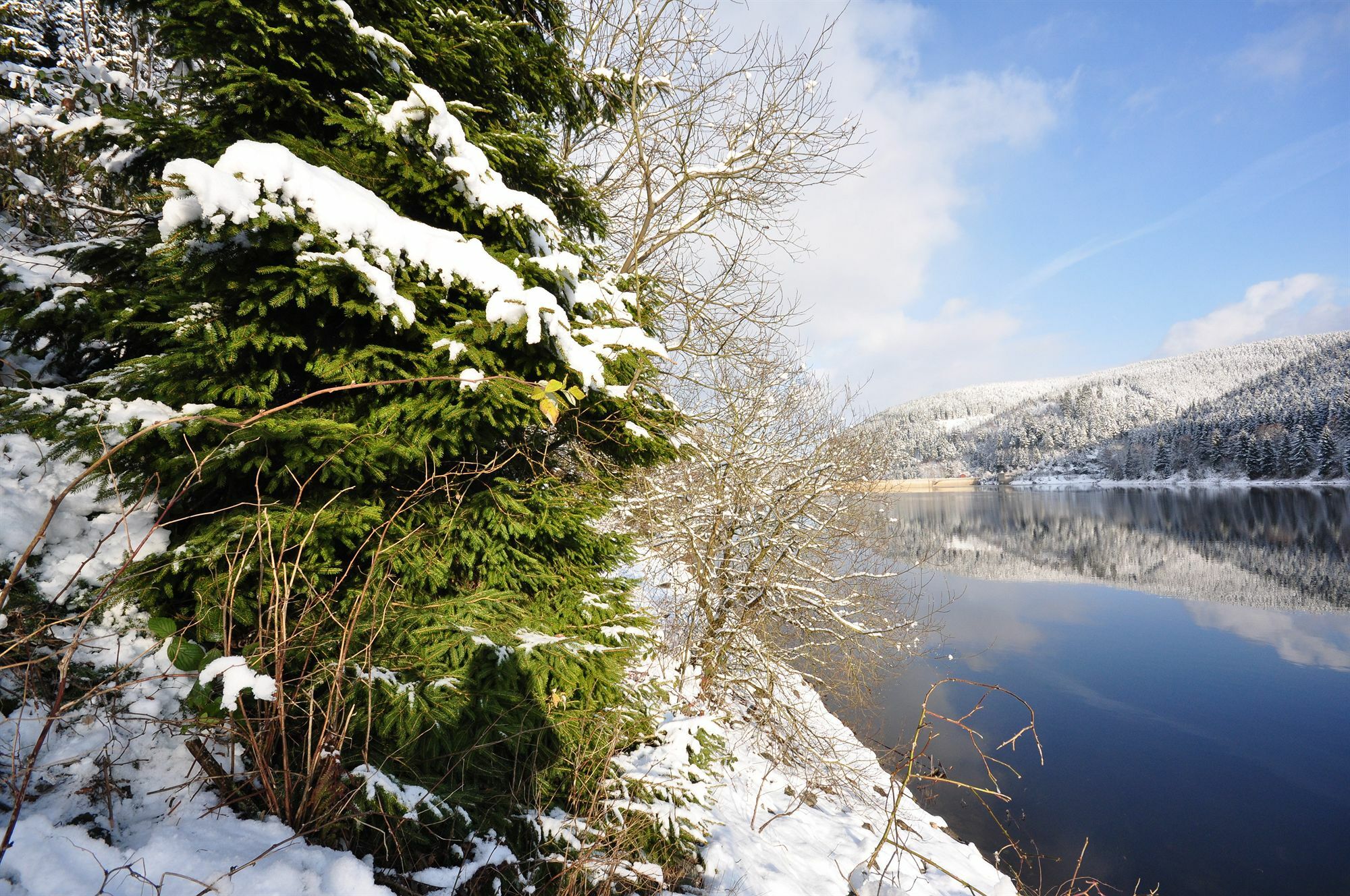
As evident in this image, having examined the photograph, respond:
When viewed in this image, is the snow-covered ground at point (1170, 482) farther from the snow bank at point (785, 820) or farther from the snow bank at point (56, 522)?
the snow bank at point (56, 522)

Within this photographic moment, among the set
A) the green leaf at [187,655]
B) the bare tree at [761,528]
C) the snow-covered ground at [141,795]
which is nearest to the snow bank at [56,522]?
the snow-covered ground at [141,795]

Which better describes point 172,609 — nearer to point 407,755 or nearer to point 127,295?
point 407,755

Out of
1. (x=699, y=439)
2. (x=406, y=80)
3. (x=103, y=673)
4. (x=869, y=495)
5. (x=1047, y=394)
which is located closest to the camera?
(x=103, y=673)

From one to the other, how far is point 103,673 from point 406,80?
329 cm

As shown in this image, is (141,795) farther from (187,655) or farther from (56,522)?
(56,522)

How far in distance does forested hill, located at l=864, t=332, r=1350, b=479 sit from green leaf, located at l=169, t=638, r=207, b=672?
9.00 metres

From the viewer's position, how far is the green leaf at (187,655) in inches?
73.8

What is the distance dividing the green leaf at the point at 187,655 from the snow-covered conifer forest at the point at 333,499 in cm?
1

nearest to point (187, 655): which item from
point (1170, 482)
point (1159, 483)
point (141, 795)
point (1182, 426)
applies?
point (141, 795)

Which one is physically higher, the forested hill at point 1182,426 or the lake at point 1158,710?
the forested hill at point 1182,426

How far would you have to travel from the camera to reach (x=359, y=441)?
8.29 feet

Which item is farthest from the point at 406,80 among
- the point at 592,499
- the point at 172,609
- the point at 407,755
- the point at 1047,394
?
the point at 1047,394

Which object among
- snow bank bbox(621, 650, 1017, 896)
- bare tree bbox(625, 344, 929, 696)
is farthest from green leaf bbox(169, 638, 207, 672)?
bare tree bbox(625, 344, 929, 696)

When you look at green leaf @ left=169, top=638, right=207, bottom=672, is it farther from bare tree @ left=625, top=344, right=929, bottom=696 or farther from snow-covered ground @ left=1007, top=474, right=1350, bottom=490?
snow-covered ground @ left=1007, top=474, right=1350, bottom=490
